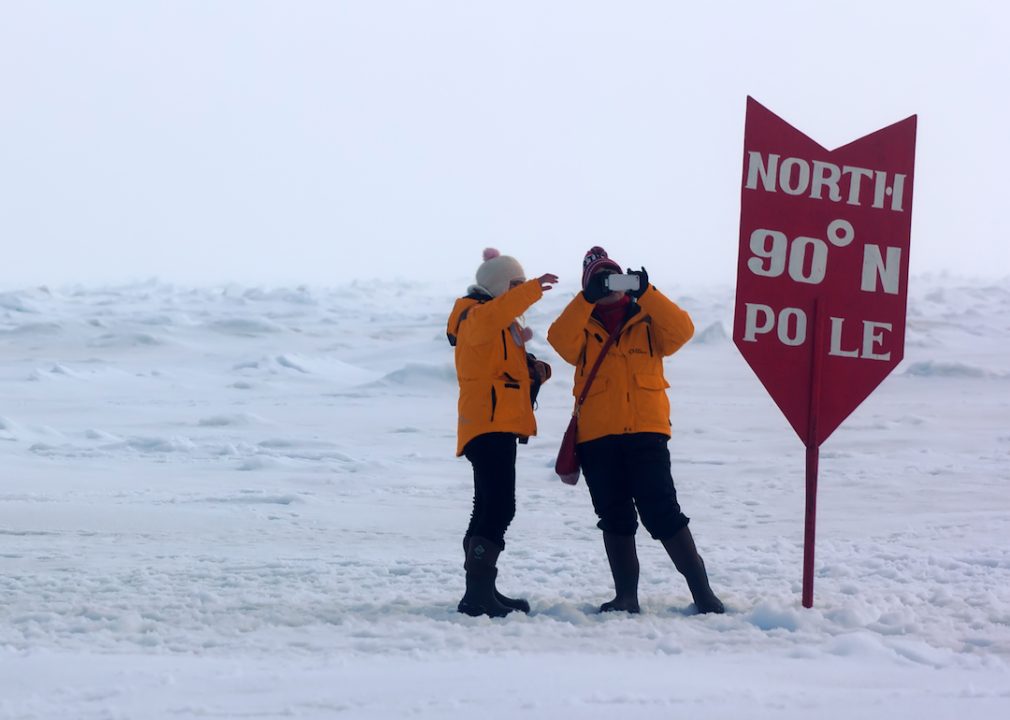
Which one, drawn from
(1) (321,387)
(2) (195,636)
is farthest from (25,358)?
(2) (195,636)

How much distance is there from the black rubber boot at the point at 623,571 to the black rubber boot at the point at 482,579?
39 cm

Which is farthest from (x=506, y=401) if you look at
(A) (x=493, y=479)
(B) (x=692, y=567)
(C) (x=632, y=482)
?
(B) (x=692, y=567)

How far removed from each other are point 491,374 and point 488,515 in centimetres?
50

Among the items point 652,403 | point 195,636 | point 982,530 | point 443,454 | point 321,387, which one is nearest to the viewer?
point 195,636

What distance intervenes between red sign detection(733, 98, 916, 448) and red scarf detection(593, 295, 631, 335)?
0.40m

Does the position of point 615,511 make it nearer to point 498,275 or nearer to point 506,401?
point 506,401

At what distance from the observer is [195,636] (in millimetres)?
3088

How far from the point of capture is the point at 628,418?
3.27 meters

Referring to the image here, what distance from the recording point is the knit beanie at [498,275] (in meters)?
3.42

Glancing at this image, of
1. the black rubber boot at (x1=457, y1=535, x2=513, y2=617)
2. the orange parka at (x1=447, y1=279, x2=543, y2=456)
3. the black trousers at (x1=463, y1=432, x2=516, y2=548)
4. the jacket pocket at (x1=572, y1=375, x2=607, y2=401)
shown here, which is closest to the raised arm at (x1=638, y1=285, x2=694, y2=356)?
the jacket pocket at (x1=572, y1=375, x2=607, y2=401)

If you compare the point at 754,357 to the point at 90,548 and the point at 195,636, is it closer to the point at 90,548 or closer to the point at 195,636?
the point at 195,636

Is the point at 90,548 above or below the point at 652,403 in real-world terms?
below

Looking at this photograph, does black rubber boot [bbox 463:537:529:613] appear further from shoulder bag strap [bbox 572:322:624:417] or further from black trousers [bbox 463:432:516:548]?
shoulder bag strap [bbox 572:322:624:417]

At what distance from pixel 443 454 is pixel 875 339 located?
503 cm
